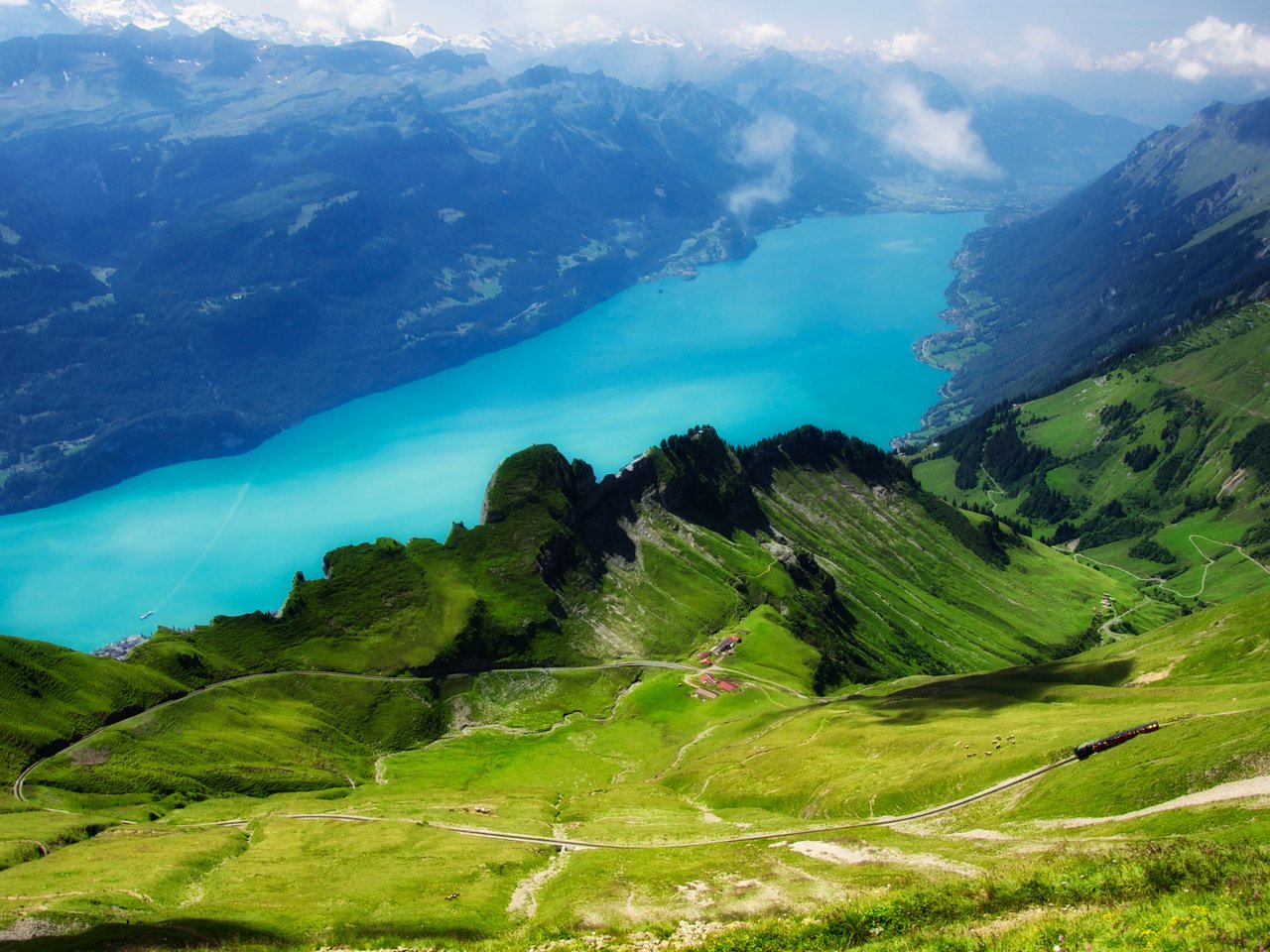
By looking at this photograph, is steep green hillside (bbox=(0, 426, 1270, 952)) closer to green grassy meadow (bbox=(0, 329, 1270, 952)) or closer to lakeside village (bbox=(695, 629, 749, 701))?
green grassy meadow (bbox=(0, 329, 1270, 952))

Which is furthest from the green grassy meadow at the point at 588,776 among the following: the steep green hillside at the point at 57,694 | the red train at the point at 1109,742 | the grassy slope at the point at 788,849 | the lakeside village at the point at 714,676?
the red train at the point at 1109,742

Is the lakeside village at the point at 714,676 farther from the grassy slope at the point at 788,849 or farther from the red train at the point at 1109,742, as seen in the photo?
the red train at the point at 1109,742

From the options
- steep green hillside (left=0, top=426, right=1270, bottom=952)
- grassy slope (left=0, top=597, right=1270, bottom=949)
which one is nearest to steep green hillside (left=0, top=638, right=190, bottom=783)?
steep green hillside (left=0, top=426, right=1270, bottom=952)

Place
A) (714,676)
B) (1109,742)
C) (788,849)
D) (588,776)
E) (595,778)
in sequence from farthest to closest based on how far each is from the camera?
1. (714,676)
2. (588,776)
3. (595,778)
4. (1109,742)
5. (788,849)

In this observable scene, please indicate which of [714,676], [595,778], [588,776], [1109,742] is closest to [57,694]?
[588,776]

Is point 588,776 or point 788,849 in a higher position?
point 588,776

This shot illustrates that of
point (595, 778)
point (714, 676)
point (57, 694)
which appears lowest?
point (595, 778)

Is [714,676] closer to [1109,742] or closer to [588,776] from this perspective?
[588,776]
